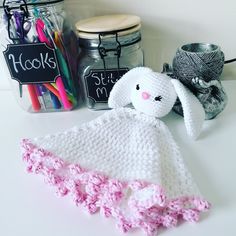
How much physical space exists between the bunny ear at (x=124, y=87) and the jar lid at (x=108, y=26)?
66mm

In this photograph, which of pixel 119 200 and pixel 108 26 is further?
pixel 108 26

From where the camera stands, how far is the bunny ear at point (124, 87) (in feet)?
1.49

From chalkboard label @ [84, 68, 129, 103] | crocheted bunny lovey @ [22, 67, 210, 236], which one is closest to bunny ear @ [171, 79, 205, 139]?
crocheted bunny lovey @ [22, 67, 210, 236]

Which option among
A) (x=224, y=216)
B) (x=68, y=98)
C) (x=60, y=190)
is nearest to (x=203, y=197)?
(x=224, y=216)

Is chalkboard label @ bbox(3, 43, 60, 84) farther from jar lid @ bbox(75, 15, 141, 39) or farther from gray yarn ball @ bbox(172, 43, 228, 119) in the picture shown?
gray yarn ball @ bbox(172, 43, 228, 119)

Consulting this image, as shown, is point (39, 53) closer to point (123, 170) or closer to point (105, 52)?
point (105, 52)

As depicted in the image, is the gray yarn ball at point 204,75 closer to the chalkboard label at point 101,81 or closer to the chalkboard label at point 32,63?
the chalkboard label at point 101,81

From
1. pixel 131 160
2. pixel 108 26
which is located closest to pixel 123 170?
pixel 131 160

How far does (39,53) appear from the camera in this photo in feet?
1.58

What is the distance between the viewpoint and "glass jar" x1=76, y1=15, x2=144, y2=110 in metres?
0.46

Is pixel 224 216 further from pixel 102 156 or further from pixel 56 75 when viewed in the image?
pixel 56 75

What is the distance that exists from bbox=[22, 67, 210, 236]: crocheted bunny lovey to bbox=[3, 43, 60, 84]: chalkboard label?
12 cm

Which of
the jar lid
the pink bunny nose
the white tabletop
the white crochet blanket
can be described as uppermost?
the jar lid

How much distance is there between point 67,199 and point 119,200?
0.22 ft
